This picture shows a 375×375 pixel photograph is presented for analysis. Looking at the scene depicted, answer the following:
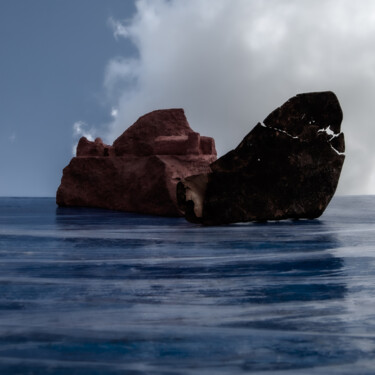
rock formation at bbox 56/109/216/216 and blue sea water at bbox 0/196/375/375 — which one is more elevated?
rock formation at bbox 56/109/216/216

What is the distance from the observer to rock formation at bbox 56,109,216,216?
227 inches

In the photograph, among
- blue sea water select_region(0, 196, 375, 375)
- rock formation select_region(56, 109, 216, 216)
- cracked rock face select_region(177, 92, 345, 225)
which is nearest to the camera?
blue sea water select_region(0, 196, 375, 375)

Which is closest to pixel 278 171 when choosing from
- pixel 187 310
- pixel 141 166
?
pixel 141 166

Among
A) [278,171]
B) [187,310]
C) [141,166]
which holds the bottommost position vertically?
[187,310]

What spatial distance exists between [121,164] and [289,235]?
→ 348 centimetres

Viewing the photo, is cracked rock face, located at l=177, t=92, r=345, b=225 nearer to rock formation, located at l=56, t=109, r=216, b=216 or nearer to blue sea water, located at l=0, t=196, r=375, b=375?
rock formation, located at l=56, t=109, r=216, b=216

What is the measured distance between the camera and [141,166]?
614 centimetres

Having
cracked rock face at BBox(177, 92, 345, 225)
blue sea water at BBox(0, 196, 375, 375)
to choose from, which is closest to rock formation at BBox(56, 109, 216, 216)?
cracked rock face at BBox(177, 92, 345, 225)

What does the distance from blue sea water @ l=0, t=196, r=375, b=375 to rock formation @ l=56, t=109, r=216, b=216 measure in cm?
306

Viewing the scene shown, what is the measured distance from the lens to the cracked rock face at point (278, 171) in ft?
14.2

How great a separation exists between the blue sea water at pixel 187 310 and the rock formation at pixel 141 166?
3.06 metres

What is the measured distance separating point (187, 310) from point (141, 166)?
4.84 m

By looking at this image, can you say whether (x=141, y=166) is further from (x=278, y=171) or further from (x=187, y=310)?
(x=187, y=310)

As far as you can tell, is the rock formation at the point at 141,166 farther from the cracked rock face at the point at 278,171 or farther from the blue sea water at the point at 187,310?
the blue sea water at the point at 187,310
